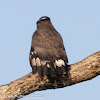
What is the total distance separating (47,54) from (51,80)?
2.39 ft

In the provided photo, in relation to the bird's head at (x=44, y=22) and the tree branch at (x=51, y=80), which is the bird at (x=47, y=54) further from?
the bird's head at (x=44, y=22)

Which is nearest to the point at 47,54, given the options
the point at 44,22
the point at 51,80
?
the point at 51,80

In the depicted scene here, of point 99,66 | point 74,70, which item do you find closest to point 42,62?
point 74,70

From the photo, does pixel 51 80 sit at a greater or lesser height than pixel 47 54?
lesser

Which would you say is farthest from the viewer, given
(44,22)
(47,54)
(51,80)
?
(44,22)

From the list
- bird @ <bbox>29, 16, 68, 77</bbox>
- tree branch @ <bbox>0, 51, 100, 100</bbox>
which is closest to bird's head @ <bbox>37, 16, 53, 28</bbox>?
bird @ <bbox>29, 16, 68, 77</bbox>

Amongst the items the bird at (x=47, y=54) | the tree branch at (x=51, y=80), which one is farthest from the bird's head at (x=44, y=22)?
the tree branch at (x=51, y=80)

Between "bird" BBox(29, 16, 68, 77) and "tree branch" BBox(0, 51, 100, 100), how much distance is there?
0.23 metres

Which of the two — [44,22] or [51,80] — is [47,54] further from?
[44,22]

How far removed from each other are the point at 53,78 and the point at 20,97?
0.98 metres

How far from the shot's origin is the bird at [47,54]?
7.11 m

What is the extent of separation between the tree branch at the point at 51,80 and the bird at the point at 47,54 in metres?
0.23

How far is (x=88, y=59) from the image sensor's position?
23.8 ft

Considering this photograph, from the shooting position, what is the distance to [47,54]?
7.48m
